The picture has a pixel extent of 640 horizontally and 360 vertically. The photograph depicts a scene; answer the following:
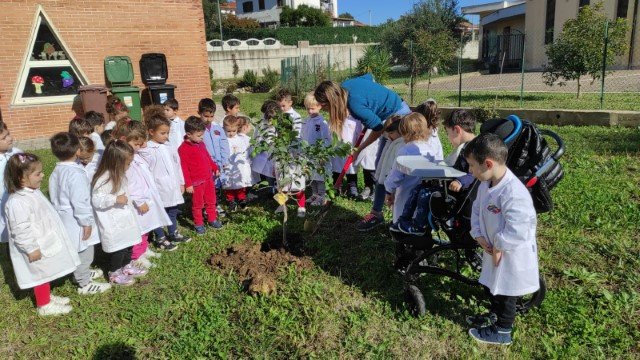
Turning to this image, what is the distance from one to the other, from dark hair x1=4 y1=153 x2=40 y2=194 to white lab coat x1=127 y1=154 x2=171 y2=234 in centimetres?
82

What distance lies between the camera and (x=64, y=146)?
344 cm

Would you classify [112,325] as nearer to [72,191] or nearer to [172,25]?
[72,191]

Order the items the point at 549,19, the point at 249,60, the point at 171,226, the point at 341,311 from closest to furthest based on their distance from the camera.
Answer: the point at 341,311, the point at 171,226, the point at 549,19, the point at 249,60

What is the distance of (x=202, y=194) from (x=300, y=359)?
8.26 ft

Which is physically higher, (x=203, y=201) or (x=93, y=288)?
(x=203, y=201)

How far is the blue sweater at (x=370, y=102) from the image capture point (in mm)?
4492

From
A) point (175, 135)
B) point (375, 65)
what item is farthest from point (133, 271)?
point (375, 65)

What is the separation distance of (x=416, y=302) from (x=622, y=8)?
22.2m

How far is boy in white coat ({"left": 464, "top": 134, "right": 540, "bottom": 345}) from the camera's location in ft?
8.13

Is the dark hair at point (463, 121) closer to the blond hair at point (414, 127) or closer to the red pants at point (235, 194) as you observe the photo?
the blond hair at point (414, 127)

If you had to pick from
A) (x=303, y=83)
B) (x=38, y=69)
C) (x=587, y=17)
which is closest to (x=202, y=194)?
(x=38, y=69)

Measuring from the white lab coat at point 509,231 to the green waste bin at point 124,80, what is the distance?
956 centimetres

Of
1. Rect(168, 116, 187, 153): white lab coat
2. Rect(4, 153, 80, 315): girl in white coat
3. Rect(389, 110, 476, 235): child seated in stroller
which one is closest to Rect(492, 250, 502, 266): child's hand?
Rect(389, 110, 476, 235): child seated in stroller

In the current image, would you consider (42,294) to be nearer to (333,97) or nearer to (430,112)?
(333,97)
